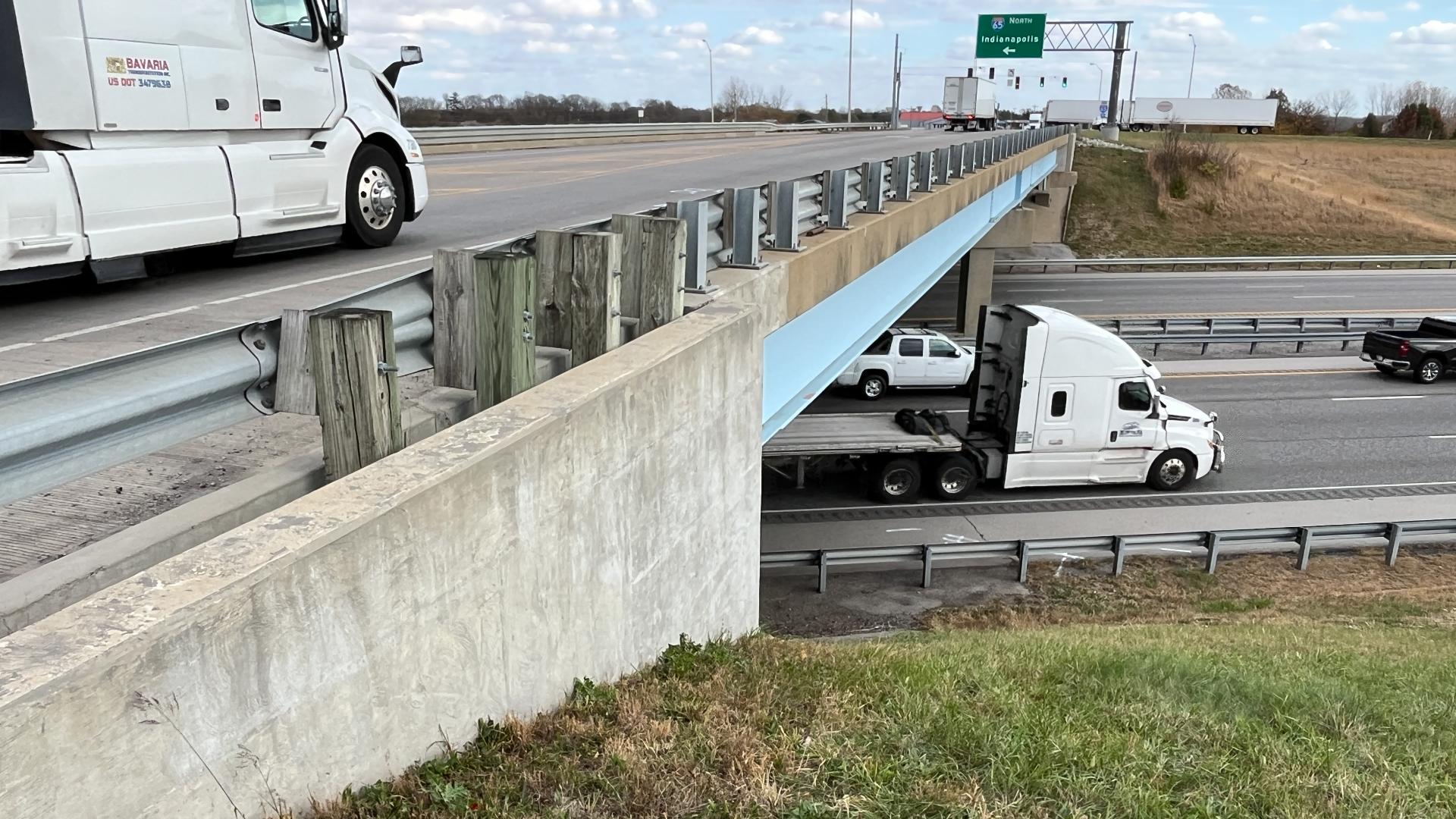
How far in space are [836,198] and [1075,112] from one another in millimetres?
89643

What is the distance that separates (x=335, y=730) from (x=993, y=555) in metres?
11.5

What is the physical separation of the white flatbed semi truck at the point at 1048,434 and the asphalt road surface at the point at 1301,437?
0.48m

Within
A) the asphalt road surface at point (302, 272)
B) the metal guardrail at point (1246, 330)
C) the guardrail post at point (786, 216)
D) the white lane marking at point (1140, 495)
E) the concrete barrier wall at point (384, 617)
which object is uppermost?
the guardrail post at point (786, 216)

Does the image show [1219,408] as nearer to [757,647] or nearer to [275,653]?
[757,647]

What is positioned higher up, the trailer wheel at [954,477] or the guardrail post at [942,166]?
the guardrail post at [942,166]

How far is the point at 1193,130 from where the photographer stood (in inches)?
3563

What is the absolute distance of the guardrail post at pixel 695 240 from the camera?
20.7ft

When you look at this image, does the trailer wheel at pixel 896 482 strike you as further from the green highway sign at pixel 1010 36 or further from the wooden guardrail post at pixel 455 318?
the green highway sign at pixel 1010 36

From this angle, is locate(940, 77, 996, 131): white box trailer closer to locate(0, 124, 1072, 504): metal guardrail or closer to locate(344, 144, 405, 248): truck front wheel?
locate(344, 144, 405, 248): truck front wheel

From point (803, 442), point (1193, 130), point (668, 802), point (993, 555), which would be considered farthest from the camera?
point (1193, 130)

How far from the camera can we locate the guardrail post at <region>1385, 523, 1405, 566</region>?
45.4 feet

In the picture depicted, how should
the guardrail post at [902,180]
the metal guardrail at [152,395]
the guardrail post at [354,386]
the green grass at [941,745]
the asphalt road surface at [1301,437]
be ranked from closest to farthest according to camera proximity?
1. the metal guardrail at [152,395]
2. the guardrail post at [354,386]
3. the green grass at [941,745]
4. the guardrail post at [902,180]
5. the asphalt road surface at [1301,437]

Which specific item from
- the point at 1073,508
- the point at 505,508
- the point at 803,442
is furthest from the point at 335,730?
the point at 1073,508

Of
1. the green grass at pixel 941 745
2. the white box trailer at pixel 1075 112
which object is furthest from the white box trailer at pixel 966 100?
the green grass at pixel 941 745
